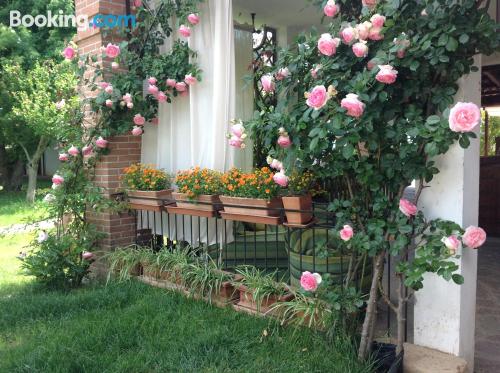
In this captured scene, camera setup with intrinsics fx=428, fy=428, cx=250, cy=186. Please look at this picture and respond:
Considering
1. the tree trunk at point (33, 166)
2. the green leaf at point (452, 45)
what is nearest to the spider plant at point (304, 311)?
the green leaf at point (452, 45)

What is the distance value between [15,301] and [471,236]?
3818mm

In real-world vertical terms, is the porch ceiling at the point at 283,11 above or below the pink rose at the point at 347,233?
above

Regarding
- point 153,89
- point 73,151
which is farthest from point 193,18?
point 73,151

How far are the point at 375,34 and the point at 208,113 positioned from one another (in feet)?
6.90

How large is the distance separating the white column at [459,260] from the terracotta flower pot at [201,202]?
5.58ft

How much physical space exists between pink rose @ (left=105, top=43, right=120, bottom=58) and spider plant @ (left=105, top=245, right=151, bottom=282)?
6.42 ft

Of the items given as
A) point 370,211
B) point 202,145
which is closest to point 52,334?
point 202,145

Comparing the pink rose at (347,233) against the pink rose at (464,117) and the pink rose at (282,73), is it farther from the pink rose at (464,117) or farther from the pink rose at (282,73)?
the pink rose at (282,73)

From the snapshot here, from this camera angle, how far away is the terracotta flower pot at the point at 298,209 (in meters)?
3.09

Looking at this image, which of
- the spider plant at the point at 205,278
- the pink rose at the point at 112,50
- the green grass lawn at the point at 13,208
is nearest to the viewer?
the spider plant at the point at 205,278

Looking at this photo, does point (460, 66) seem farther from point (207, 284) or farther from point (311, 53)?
point (207, 284)

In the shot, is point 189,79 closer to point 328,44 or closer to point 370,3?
point 328,44

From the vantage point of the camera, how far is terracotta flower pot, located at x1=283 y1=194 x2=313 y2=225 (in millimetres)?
3092

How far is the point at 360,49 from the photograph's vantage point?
89.6 inches
